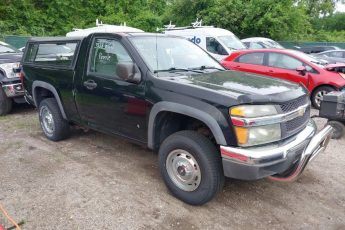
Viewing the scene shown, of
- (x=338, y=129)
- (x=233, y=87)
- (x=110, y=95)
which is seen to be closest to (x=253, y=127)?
(x=233, y=87)

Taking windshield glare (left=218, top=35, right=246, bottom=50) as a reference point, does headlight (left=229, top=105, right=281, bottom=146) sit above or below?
below

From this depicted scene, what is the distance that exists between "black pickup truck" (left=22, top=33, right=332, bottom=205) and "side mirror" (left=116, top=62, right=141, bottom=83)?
0.01 metres

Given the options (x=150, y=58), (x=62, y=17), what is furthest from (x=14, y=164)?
(x=62, y=17)

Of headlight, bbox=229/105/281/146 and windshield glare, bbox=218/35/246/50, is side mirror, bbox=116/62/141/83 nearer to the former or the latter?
headlight, bbox=229/105/281/146

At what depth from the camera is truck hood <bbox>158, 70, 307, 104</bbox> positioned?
11.2 ft

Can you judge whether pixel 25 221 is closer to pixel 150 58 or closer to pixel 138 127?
pixel 138 127

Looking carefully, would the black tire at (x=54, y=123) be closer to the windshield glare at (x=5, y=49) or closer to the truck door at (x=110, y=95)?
the truck door at (x=110, y=95)

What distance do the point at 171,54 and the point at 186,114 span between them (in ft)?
3.89

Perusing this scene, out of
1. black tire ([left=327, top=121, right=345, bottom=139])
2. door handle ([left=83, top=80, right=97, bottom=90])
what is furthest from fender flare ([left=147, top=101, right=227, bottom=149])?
black tire ([left=327, top=121, right=345, bottom=139])

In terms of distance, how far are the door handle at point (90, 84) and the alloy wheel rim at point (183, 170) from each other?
1488mm

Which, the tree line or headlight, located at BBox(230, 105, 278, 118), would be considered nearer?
headlight, located at BBox(230, 105, 278, 118)

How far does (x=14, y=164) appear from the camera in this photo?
4984 mm

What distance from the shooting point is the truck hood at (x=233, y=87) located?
11.2 feet

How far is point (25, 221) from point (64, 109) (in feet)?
7.19
